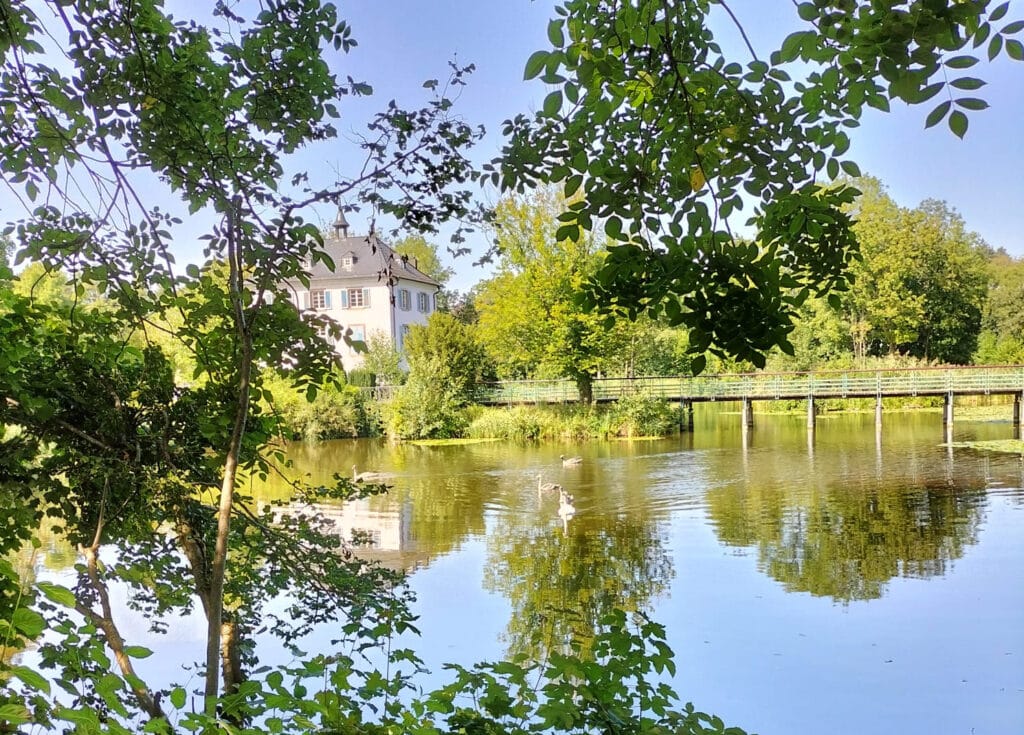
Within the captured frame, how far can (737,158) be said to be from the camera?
1771 millimetres

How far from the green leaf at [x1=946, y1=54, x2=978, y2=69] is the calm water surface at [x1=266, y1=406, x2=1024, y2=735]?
166 inches

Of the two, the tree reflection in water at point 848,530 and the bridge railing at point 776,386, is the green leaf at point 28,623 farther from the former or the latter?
the bridge railing at point 776,386

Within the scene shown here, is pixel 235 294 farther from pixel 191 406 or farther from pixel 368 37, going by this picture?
pixel 368 37

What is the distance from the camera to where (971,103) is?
1.22m

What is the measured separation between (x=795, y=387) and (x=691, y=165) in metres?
21.1

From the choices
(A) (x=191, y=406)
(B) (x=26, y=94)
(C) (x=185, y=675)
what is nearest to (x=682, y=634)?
(C) (x=185, y=675)

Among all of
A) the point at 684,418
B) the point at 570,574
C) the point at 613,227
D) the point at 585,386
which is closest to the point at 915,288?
the point at 684,418

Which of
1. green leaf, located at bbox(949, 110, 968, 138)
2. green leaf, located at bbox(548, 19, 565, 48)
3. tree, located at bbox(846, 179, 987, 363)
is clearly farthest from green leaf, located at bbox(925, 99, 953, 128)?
tree, located at bbox(846, 179, 987, 363)

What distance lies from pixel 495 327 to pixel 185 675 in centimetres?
1772

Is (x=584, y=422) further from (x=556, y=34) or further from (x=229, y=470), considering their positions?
(x=556, y=34)

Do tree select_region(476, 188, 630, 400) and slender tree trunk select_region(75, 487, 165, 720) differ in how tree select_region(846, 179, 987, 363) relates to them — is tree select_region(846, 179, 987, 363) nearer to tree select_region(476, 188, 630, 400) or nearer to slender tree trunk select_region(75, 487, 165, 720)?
tree select_region(476, 188, 630, 400)

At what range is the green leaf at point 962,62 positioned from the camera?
47.5 inches

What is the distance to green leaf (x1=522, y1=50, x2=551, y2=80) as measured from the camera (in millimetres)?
1496

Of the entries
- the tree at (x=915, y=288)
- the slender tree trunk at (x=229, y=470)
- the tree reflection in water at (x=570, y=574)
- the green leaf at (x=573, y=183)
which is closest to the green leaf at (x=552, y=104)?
the green leaf at (x=573, y=183)
